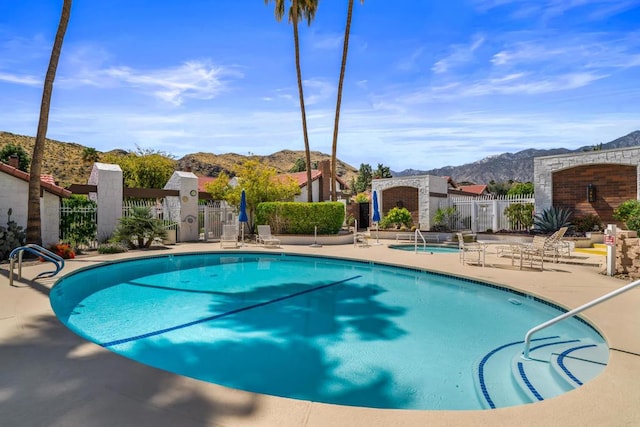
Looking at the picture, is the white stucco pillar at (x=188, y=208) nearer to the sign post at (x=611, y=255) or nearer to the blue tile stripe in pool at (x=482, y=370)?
the blue tile stripe in pool at (x=482, y=370)

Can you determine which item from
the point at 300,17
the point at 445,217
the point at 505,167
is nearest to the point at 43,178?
the point at 300,17

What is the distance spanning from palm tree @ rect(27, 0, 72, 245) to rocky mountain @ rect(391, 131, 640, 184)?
83.1 metres

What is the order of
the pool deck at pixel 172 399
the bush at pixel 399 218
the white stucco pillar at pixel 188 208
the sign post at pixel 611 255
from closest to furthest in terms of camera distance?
the pool deck at pixel 172 399 < the sign post at pixel 611 255 < the white stucco pillar at pixel 188 208 < the bush at pixel 399 218

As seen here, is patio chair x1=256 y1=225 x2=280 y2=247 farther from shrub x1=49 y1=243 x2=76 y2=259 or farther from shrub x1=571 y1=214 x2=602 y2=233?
shrub x1=571 y1=214 x2=602 y2=233

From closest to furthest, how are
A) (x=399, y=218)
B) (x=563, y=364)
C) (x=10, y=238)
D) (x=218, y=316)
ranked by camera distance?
(x=563, y=364), (x=218, y=316), (x=10, y=238), (x=399, y=218)

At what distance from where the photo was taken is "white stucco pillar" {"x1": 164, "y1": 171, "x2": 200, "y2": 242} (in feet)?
63.0

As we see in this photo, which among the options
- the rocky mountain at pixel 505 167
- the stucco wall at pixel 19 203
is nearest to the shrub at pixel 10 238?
the stucco wall at pixel 19 203

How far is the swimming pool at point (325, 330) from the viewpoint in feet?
14.9

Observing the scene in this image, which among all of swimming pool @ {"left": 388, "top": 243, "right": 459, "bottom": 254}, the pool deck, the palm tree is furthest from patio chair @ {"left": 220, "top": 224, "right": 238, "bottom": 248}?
the pool deck

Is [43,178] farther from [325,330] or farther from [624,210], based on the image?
[624,210]

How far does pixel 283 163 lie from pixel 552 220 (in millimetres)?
102351

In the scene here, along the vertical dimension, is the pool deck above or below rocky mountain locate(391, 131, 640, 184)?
below

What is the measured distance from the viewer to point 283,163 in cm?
11556

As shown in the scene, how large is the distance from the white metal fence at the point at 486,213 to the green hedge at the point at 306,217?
8.41 m
